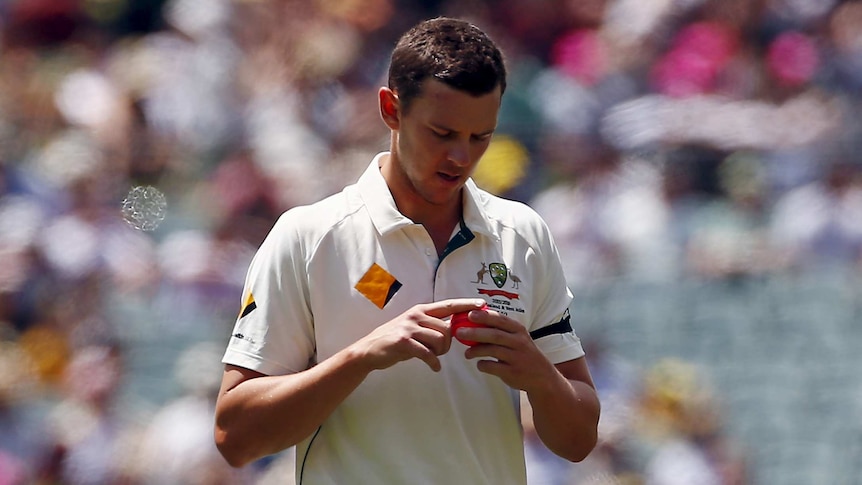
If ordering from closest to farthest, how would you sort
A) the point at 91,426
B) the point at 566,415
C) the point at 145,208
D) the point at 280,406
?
the point at 280,406 < the point at 566,415 < the point at 91,426 < the point at 145,208

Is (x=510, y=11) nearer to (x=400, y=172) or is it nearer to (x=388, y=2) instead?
(x=388, y=2)

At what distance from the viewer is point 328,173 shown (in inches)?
158

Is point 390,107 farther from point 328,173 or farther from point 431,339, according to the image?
point 328,173

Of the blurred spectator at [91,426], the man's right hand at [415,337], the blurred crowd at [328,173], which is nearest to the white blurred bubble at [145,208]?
the blurred crowd at [328,173]

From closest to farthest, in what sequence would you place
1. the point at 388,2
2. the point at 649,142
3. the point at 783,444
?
the point at 783,444 < the point at 649,142 < the point at 388,2

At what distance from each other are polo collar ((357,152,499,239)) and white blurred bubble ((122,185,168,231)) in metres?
2.38

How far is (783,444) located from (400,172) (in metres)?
2.28

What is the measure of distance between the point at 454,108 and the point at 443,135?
0.16 ft

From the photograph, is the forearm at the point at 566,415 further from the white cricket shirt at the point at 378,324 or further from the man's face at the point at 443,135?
the man's face at the point at 443,135

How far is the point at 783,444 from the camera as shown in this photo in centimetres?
370

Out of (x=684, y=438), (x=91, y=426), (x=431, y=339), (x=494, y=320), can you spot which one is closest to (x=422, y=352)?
(x=431, y=339)

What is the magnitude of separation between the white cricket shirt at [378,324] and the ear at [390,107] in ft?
0.37

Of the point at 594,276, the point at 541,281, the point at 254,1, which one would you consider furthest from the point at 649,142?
the point at 541,281

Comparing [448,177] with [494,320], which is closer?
[494,320]
